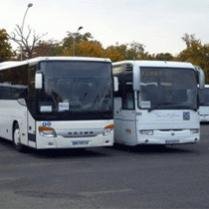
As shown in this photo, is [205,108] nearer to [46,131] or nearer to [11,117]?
[11,117]

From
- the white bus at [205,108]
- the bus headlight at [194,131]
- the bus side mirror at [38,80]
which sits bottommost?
the white bus at [205,108]

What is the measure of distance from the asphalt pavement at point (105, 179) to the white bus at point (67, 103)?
608 mm

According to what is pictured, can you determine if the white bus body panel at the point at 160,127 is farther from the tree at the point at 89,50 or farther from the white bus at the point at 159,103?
the tree at the point at 89,50

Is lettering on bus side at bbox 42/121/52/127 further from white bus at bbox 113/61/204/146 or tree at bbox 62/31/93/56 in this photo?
tree at bbox 62/31/93/56

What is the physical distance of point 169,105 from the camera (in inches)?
820


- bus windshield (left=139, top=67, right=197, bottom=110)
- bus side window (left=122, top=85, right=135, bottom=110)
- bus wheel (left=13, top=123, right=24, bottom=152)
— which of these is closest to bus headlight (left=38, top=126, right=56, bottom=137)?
bus wheel (left=13, top=123, right=24, bottom=152)

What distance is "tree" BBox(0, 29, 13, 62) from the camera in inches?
2108

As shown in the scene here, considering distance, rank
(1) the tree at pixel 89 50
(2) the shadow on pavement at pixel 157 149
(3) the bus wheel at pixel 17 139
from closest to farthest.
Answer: (3) the bus wheel at pixel 17 139
(2) the shadow on pavement at pixel 157 149
(1) the tree at pixel 89 50

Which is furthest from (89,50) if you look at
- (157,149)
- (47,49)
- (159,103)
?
(159,103)

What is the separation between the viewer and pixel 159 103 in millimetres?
20766

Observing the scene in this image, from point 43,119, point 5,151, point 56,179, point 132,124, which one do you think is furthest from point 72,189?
point 5,151

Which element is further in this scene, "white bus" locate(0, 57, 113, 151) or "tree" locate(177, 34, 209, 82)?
"tree" locate(177, 34, 209, 82)

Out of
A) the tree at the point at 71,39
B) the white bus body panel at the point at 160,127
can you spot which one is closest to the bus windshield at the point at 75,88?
the white bus body panel at the point at 160,127

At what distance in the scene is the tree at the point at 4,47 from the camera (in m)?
53.5
